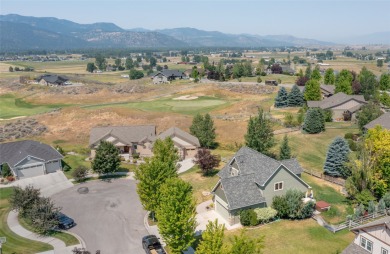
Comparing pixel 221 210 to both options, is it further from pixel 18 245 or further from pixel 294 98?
pixel 294 98

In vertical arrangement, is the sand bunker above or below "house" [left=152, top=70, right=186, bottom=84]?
below

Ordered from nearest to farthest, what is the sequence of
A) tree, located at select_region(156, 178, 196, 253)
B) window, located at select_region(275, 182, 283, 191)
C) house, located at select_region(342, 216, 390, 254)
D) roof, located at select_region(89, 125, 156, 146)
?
1. house, located at select_region(342, 216, 390, 254)
2. tree, located at select_region(156, 178, 196, 253)
3. window, located at select_region(275, 182, 283, 191)
4. roof, located at select_region(89, 125, 156, 146)

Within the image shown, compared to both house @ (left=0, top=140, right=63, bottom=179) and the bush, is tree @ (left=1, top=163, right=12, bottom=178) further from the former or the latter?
the bush

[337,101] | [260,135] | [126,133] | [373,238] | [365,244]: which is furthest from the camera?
[337,101]

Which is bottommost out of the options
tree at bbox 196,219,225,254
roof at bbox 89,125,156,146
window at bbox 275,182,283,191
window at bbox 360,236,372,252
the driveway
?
the driveway

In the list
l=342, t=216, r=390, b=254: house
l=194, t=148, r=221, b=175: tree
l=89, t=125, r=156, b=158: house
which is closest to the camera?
l=342, t=216, r=390, b=254: house

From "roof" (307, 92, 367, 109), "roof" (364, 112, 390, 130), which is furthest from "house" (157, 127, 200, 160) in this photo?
"roof" (307, 92, 367, 109)

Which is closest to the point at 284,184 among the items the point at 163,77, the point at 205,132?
the point at 205,132

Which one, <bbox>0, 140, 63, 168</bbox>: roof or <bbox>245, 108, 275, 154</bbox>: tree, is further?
<bbox>245, 108, 275, 154</bbox>: tree
